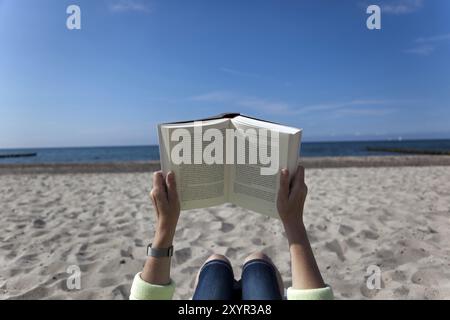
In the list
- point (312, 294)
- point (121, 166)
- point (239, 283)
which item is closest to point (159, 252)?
point (239, 283)

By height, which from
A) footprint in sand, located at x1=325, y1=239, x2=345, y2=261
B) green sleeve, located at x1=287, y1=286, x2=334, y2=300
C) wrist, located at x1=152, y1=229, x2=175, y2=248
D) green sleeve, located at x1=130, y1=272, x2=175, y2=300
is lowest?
footprint in sand, located at x1=325, y1=239, x2=345, y2=261

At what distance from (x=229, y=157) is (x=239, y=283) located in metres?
0.64

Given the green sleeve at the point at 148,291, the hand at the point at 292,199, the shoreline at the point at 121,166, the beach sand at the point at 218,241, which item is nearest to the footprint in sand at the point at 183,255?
the beach sand at the point at 218,241

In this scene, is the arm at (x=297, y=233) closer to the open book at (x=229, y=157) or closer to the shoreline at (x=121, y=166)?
the open book at (x=229, y=157)

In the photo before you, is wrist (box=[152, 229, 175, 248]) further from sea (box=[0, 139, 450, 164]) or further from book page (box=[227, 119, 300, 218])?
sea (box=[0, 139, 450, 164])

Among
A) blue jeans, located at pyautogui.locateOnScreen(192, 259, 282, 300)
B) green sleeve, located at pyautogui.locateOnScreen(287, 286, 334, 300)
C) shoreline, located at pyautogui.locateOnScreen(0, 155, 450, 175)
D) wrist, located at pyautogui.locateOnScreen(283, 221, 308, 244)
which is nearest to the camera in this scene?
green sleeve, located at pyautogui.locateOnScreen(287, 286, 334, 300)

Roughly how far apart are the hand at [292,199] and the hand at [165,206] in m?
0.46

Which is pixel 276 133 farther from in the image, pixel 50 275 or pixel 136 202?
pixel 136 202

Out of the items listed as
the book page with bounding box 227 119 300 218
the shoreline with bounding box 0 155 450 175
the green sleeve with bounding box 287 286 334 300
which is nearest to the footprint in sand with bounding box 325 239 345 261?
the book page with bounding box 227 119 300 218

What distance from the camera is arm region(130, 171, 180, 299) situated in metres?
1.39

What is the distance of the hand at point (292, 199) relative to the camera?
4.63 feet

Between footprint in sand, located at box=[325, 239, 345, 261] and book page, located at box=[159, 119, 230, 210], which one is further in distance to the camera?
footprint in sand, located at box=[325, 239, 345, 261]

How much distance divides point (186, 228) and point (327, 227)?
1564 mm

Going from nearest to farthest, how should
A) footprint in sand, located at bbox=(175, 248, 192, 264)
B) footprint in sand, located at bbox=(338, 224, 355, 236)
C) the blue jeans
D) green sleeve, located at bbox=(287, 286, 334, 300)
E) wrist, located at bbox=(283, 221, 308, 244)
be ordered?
1. green sleeve, located at bbox=(287, 286, 334, 300)
2. wrist, located at bbox=(283, 221, 308, 244)
3. the blue jeans
4. footprint in sand, located at bbox=(175, 248, 192, 264)
5. footprint in sand, located at bbox=(338, 224, 355, 236)
